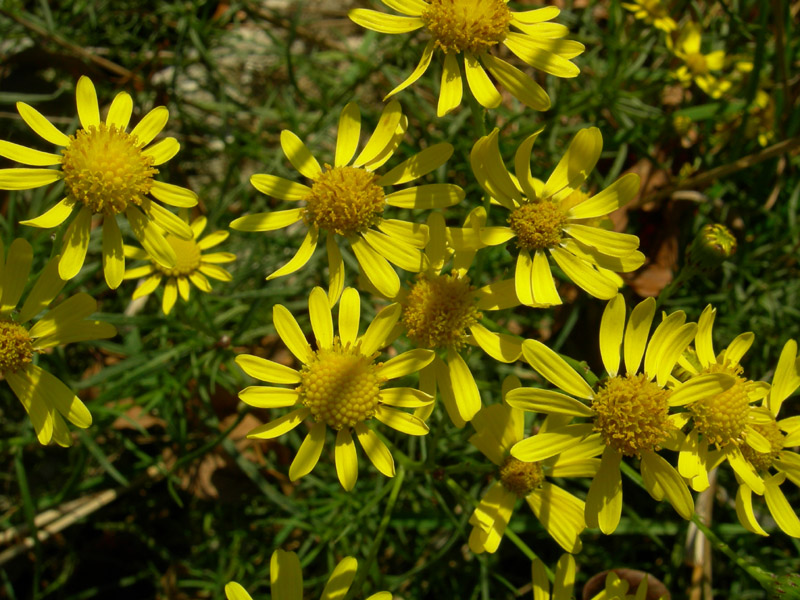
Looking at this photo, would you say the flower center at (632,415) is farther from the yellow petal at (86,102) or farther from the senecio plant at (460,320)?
the yellow petal at (86,102)

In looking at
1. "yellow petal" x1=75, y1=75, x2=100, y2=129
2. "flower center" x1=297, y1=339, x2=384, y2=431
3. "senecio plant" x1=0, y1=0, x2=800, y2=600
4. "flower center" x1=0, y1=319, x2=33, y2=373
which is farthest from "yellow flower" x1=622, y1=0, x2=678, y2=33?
"flower center" x1=0, y1=319, x2=33, y2=373

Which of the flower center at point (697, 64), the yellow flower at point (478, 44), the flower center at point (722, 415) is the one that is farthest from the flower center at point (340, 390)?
the flower center at point (697, 64)

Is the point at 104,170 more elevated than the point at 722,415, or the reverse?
the point at 104,170

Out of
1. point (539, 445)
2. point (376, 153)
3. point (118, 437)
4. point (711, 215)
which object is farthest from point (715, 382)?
point (118, 437)

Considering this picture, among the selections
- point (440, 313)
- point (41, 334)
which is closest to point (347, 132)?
point (440, 313)

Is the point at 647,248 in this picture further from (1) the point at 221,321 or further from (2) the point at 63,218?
(2) the point at 63,218

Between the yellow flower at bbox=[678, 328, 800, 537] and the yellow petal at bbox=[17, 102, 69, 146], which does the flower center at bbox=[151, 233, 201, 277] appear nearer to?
the yellow petal at bbox=[17, 102, 69, 146]

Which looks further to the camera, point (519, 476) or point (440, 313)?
point (519, 476)

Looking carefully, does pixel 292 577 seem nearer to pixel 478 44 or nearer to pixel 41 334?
pixel 41 334
